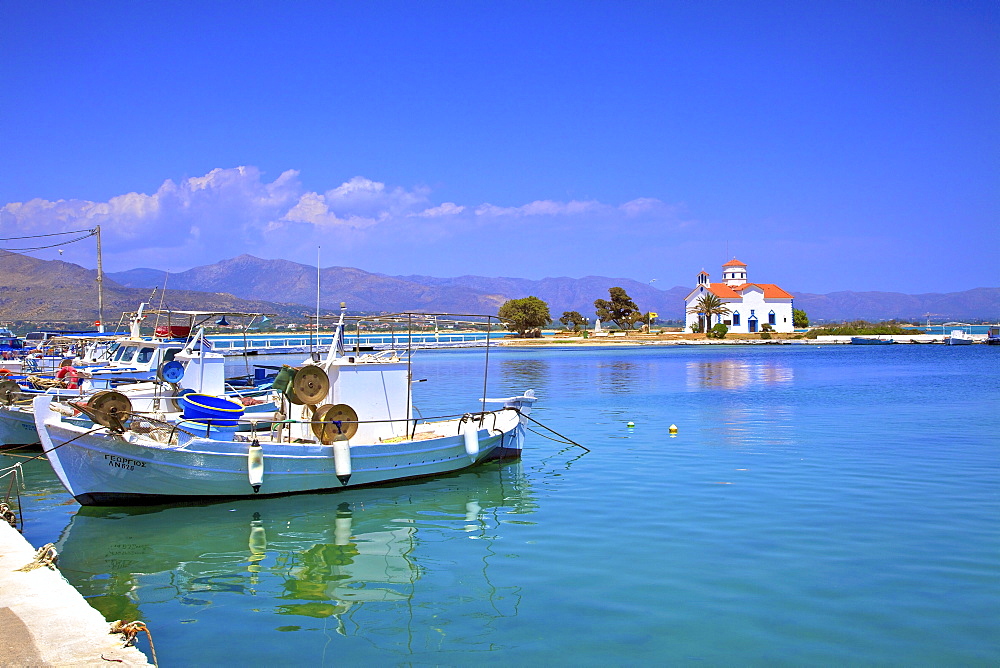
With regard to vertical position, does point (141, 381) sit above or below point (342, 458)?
above

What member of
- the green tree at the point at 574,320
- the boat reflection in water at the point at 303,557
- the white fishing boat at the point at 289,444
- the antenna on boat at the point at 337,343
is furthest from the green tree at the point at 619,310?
the boat reflection in water at the point at 303,557

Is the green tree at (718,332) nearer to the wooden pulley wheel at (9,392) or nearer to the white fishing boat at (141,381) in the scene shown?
the white fishing boat at (141,381)

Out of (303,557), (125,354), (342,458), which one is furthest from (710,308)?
(303,557)

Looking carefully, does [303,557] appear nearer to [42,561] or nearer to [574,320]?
[42,561]

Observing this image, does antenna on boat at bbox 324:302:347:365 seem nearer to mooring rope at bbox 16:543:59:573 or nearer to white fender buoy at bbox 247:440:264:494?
white fender buoy at bbox 247:440:264:494

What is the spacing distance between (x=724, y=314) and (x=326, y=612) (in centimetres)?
11884

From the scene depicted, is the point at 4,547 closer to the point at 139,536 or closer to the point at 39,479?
the point at 139,536

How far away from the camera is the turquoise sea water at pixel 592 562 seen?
8258mm

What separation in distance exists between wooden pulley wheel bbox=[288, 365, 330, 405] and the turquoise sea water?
6.80 ft

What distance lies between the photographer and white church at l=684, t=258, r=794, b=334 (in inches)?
4813

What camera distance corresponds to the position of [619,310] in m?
128

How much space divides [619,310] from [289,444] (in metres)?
116

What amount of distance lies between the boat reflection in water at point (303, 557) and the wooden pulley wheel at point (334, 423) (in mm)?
1181

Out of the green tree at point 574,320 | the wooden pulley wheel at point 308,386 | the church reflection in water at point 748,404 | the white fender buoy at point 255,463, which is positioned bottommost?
the church reflection in water at point 748,404
